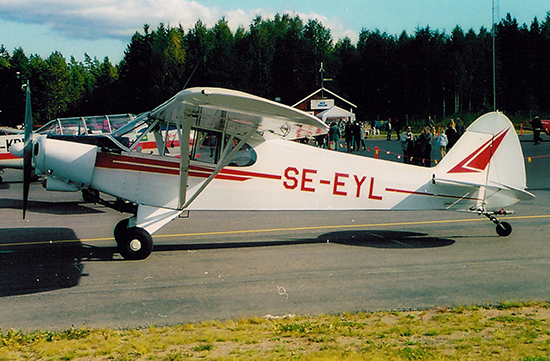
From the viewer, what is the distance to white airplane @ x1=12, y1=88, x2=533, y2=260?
8.39 m

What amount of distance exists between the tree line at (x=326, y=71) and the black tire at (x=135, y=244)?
6441 centimetres

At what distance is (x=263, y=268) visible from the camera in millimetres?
8000

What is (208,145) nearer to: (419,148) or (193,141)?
(193,141)

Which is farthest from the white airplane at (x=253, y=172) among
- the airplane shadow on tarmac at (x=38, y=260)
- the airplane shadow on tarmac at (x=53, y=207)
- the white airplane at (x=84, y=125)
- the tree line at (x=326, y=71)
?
the tree line at (x=326, y=71)

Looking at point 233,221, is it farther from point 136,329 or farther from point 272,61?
point 272,61

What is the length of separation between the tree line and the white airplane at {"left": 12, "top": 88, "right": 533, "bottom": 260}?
62.4 meters

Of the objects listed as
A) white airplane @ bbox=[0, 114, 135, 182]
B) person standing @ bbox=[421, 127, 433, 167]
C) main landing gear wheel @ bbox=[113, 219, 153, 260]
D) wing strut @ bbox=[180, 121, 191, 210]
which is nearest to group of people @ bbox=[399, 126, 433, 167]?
person standing @ bbox=[421, 127, 433, 167]

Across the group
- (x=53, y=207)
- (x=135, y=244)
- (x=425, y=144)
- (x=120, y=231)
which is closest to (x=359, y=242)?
(x=135, y=244)

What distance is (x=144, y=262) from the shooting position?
330 inches

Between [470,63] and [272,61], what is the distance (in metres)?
34.2

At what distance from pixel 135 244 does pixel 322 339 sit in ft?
14.4

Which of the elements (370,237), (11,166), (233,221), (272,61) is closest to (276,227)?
(233,221)

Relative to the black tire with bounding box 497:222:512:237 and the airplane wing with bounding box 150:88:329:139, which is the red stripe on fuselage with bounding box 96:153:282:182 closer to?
the airplane wing with bounding box 150:88:329:139

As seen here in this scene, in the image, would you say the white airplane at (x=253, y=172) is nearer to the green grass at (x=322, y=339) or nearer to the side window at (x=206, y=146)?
the side window at (x=206, y=146)
